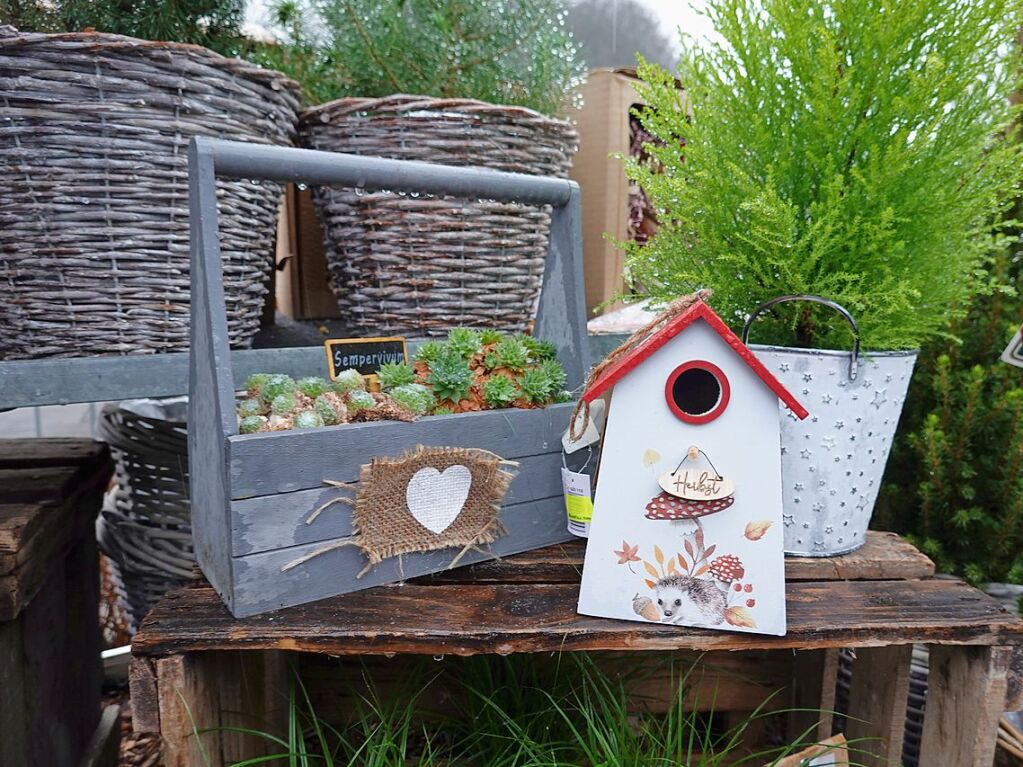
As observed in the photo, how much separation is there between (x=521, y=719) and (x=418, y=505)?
39 centimetres

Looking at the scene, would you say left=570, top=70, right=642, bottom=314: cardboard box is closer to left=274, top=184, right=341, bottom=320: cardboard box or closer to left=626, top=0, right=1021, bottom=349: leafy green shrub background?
left=274, top=184, right=341, bottom=320: cardboard box

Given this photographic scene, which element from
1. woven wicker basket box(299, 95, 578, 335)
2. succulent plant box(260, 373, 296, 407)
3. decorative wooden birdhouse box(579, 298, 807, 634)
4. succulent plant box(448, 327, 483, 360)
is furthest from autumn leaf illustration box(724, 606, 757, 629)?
woven wicker basket box(299, 95, 578, 335)

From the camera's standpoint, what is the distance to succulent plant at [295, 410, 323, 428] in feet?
2.23

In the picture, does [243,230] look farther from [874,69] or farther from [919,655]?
[919,655]

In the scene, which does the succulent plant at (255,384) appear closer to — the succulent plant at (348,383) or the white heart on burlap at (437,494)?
the succulent plant at (348,383)

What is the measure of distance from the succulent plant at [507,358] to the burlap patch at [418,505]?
0.11 meters

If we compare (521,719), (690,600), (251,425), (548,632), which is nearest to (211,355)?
(251,425)

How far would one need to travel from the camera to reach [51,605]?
3.31 feet

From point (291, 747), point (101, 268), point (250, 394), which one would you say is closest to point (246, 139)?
point (101, 268)

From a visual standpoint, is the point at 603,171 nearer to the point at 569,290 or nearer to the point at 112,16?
the point at 569,290

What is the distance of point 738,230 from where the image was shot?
Result: 81 cm

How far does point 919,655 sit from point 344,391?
100cm

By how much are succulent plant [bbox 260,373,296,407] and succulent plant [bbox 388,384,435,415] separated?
0.11 m

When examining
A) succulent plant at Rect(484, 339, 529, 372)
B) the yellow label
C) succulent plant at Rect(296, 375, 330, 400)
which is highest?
succulent plant at Rect(484, 339, 529, 372)
